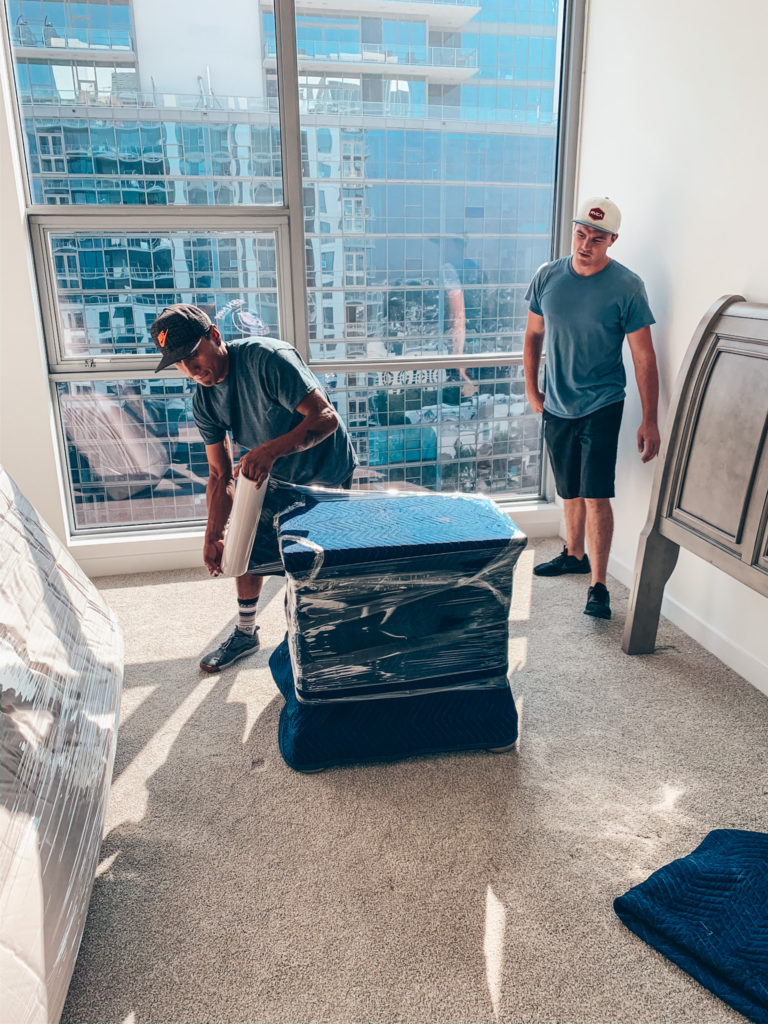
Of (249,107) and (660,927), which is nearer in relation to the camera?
(660,927)

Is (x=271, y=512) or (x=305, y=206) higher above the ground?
(x=305, y=206)

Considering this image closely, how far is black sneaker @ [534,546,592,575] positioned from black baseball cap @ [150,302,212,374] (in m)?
1.79

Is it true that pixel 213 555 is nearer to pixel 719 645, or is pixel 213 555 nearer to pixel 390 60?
pixel 719 645

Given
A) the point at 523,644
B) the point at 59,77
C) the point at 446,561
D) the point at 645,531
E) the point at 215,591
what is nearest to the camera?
the point at 446,561

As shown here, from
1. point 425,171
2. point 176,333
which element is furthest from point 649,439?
point 176,333

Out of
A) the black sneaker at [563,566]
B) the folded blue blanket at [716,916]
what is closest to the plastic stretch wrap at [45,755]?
the folded blue blanket at [716,916]

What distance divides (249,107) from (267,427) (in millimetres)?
1508

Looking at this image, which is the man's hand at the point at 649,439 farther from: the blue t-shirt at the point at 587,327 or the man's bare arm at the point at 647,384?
the blue t-shirt at the point at 587,327

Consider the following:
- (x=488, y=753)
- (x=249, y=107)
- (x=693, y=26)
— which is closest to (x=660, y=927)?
(x=488, y=753)

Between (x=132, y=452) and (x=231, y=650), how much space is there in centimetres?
117

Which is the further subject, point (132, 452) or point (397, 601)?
point (132, 452)

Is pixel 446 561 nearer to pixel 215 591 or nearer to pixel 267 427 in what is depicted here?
pixel 267 427

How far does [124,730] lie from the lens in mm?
2232

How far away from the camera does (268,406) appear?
7.54ft
